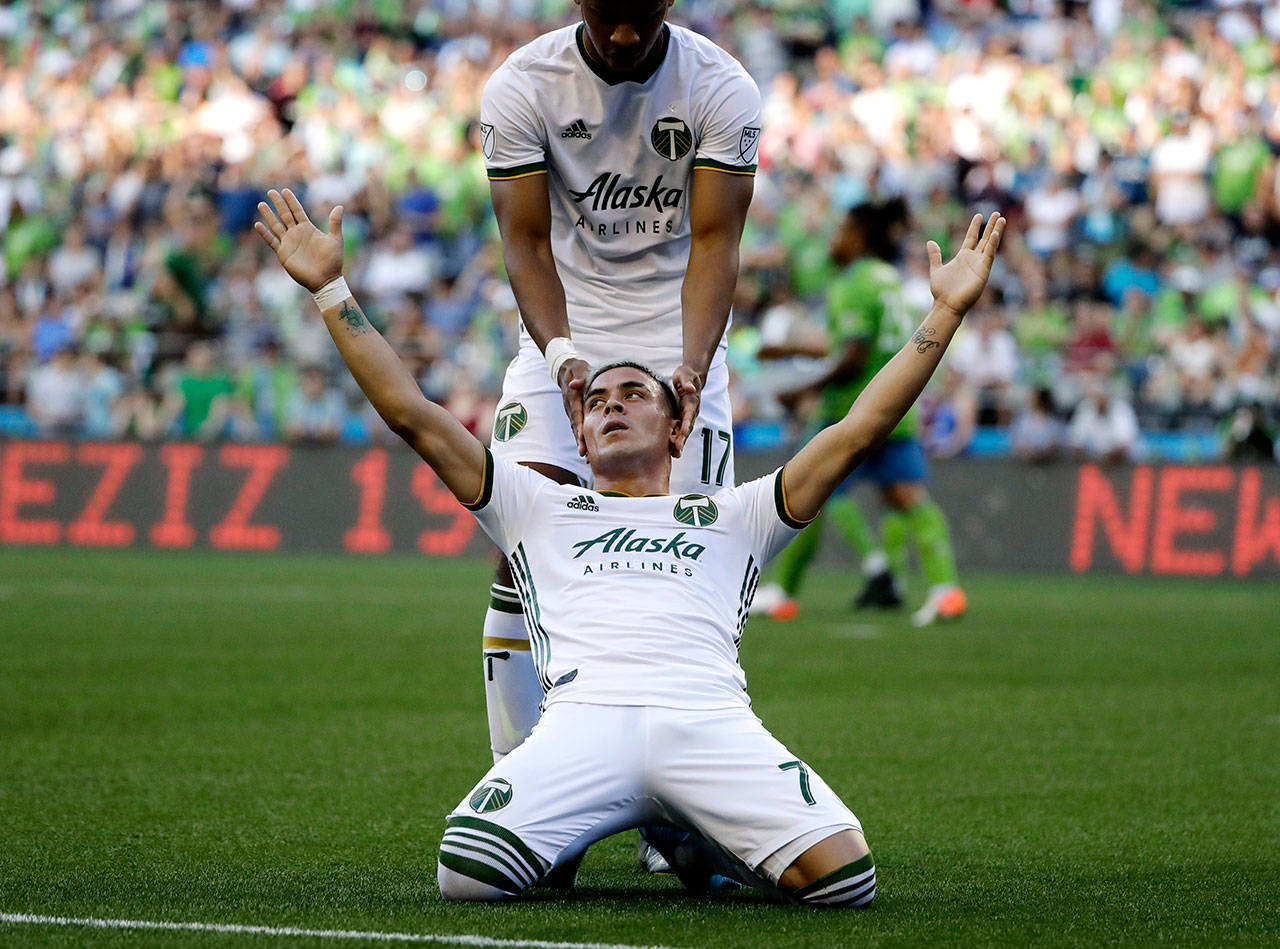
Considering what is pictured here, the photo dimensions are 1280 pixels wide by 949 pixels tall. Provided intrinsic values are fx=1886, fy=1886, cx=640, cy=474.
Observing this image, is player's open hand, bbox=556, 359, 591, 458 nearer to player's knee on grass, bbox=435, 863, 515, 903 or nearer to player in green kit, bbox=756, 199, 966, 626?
player's knee on grass, bbox=435, 863, 515, 903

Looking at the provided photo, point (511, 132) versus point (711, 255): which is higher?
point (511, 132)

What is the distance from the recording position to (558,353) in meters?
5.07

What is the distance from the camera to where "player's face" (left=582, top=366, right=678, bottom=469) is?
4598 millimetres

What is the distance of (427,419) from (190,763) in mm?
2412

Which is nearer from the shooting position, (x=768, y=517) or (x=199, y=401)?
(x=768, y=517)

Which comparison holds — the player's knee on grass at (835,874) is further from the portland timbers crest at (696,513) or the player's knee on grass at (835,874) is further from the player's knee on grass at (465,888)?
the portland timbers crest at (696,513)

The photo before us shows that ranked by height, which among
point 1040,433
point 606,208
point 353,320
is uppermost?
point 606,208

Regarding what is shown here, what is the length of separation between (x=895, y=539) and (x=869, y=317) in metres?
1.67

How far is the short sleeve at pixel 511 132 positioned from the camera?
5.27 m

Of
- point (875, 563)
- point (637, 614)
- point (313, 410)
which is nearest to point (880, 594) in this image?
point (875, 563)

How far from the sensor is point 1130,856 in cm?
491

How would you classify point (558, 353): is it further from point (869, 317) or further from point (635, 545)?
point (869, 317)

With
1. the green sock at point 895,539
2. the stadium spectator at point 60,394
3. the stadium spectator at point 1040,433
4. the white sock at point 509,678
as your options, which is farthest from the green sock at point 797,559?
the stadium spectator at point 60,394

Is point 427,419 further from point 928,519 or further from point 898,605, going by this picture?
point 898,605
